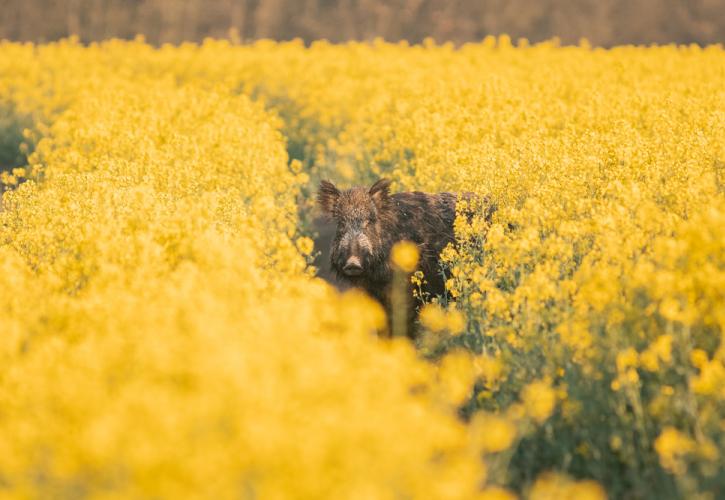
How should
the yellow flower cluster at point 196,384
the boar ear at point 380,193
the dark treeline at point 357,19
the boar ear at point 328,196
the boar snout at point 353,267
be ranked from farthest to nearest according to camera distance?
1. the dark treeline at point 357,19
2. the boar ear at point 328,196
3. the boar ear at point 380,193
4. the boar snout at point 353,267
5. the yellow flower cluster at point 196,384

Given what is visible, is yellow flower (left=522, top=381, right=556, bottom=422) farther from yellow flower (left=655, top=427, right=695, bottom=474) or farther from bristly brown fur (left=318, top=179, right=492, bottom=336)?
bristly brown fur (left=318, top=179, right=492, bottom=336)

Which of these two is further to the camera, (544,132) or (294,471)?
(544,132)

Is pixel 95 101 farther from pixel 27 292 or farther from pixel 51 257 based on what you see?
pixel 27 292

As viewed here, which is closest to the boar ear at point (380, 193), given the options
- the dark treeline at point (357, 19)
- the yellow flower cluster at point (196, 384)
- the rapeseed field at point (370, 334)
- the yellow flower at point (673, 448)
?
the rapeseed field at point (370, 334)

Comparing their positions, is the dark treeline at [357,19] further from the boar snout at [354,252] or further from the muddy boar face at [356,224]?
the boar snout at [354,252]

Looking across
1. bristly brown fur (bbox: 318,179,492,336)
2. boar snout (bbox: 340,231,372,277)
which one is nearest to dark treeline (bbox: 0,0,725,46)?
bristly brown fur (bbox: 318,179,492,336)

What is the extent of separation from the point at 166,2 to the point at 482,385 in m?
32.8

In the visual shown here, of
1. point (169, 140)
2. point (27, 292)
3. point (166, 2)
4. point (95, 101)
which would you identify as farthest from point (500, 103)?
point (166, 2)

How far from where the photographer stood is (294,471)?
3.09 meters

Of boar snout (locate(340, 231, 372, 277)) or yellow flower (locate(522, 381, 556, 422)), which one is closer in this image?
yellow flower (locate(522, 381, 556, 422))

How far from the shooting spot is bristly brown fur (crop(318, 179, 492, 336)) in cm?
799

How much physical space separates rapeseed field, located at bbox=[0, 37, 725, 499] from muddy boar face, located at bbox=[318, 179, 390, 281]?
65cm

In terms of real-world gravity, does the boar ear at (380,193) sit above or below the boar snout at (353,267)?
above

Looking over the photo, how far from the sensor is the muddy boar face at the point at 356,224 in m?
7.80
